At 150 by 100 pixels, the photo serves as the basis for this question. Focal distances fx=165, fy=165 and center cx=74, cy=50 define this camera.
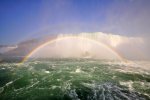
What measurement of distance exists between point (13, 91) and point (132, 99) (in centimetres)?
3077

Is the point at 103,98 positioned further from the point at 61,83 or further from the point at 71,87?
the point at 61,83

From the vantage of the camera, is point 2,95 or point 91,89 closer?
point 2,95

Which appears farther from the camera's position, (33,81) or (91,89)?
(33,81)

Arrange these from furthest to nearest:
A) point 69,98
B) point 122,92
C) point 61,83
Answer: point 61,83
point 122,92
point 69,98

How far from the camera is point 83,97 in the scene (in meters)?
39.8

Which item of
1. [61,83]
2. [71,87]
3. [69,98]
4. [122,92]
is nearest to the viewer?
[69,98]

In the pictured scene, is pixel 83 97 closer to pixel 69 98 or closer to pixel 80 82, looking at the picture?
pixel 69 98

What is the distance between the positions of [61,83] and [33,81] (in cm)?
1019

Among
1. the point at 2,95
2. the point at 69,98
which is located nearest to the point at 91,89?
the point at 69,98

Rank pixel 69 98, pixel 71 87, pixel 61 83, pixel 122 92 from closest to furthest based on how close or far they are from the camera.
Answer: pixel 69 98 < pixel 122 92 < pixel 71 87 < pixel 61 83

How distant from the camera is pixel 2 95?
4116 centimetres

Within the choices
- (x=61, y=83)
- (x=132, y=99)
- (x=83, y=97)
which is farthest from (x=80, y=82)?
(x=132, y=99)

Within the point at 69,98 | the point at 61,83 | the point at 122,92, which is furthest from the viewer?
the point at 61,83

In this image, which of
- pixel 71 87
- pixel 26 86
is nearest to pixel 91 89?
pixel 71 87
